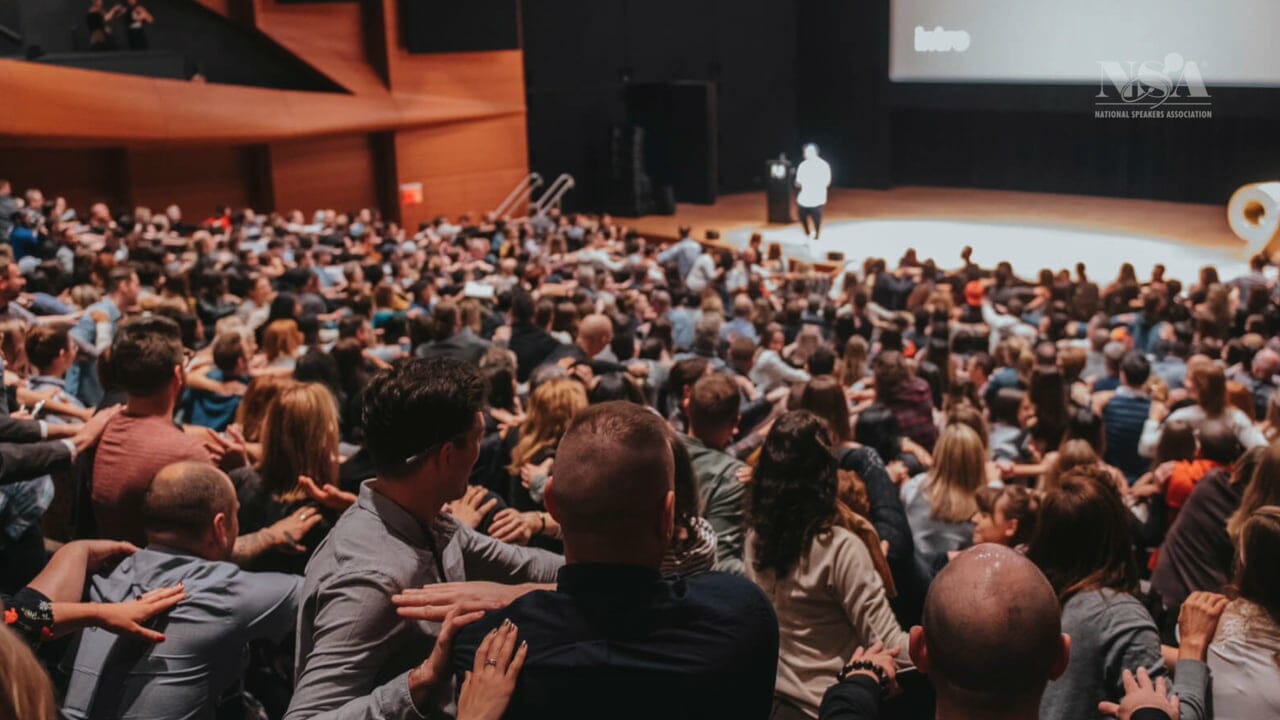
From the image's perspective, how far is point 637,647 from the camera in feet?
5.39

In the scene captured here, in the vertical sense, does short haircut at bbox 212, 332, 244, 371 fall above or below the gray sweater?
above

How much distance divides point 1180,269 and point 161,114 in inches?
499

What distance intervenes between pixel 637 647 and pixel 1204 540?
3117 millimetres

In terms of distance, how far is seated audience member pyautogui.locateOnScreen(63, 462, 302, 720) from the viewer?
7.68 feet

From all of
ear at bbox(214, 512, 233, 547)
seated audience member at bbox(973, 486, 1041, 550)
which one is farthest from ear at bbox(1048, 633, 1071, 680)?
ear at bbox(214, 512, 233, 547)

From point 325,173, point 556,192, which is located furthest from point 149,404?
point 556,192

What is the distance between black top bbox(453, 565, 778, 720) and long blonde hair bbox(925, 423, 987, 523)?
8.27 feet

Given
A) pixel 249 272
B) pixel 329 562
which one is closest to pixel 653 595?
pixel 329 562

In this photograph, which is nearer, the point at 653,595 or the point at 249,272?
the point at 653,595

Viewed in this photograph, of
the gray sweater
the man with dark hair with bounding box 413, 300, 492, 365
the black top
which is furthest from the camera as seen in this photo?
the man with dark hair with bounding box 413, 300, 492, 365

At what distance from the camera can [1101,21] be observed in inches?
608

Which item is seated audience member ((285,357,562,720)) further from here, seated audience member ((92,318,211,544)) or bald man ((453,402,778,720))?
seated audience member ((92,318,211,544))

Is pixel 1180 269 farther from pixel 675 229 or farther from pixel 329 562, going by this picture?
pixel 329 562

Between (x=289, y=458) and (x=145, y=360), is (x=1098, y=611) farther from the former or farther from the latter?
(x=145, y=360)
